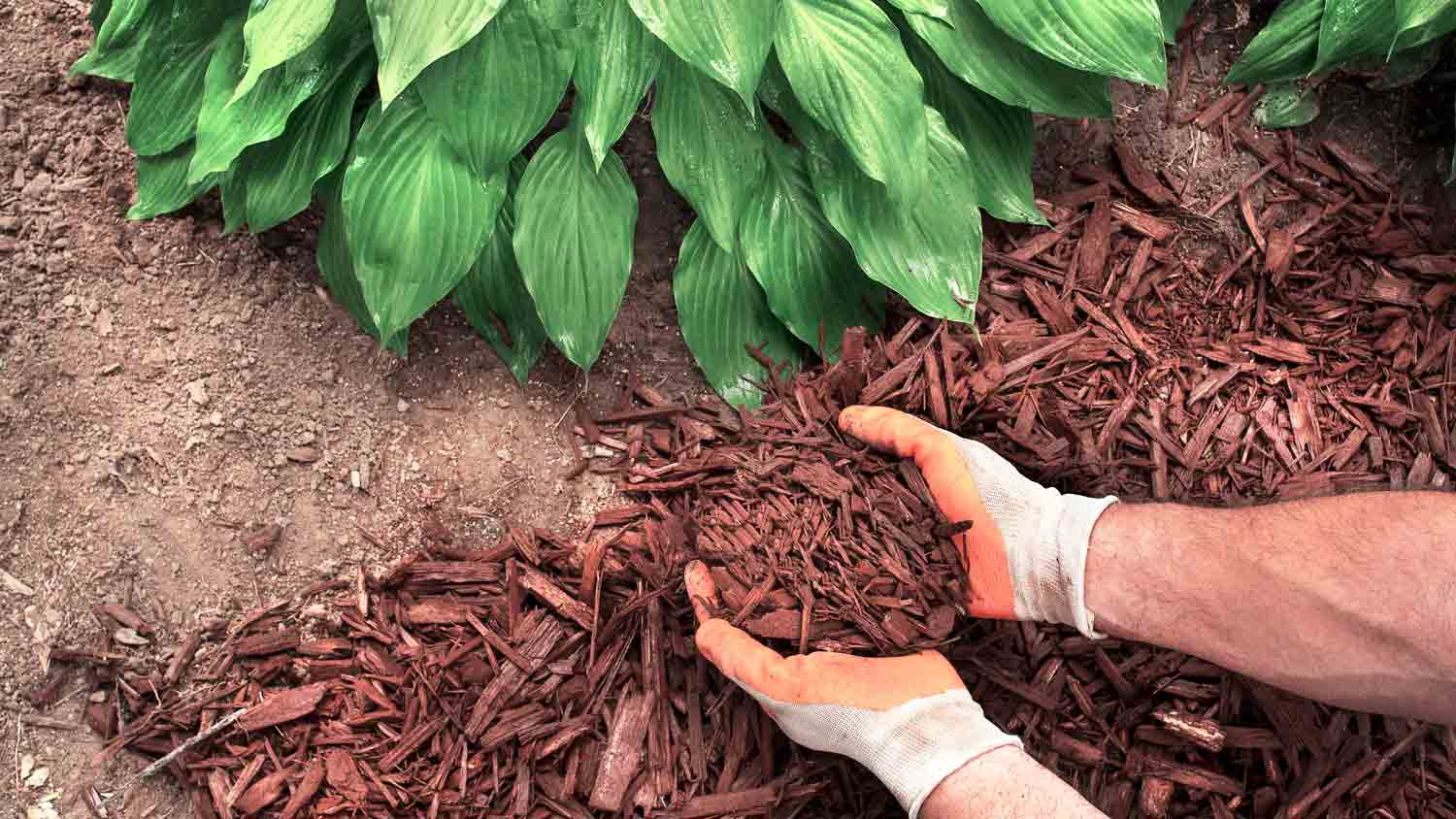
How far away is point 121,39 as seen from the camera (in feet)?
6.13

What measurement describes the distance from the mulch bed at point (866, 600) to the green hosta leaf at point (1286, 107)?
0.93 ft

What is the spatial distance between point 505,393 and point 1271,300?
153 cm

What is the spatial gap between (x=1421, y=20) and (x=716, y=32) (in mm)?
1252

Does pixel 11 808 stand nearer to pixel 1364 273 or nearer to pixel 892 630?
pixel 892 630

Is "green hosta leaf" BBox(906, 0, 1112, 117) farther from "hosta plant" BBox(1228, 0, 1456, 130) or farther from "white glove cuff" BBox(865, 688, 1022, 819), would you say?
"white glove cuff" BBox(865, 688, 1022, 819)

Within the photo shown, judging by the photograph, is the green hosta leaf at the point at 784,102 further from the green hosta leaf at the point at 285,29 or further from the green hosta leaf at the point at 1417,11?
the green hosta leaf at the point at 1417,11

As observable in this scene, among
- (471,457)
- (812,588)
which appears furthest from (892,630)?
(471,457)

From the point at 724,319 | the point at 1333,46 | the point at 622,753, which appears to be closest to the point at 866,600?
the point at 622,753

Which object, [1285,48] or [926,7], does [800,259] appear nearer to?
[926,7]

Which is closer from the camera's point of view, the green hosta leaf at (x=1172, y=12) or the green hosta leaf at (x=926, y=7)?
the green hosta leaf at (x=926, y=7)

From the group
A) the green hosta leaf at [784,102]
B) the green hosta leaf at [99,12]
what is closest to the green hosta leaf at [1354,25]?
the green hosta leaf at [784,102]

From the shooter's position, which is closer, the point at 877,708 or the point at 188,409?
the point at 877,708

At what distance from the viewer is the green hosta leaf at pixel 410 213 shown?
5.56 ft

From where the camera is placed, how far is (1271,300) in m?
2.06
